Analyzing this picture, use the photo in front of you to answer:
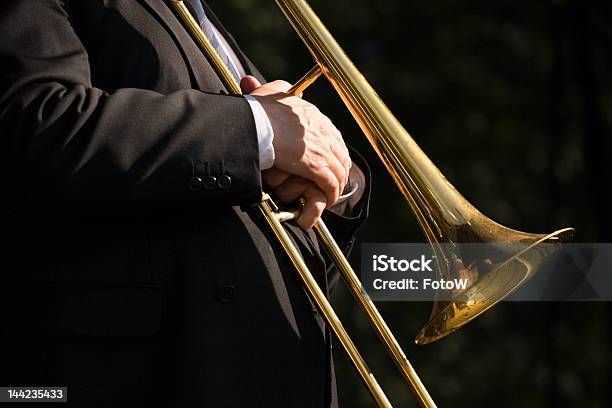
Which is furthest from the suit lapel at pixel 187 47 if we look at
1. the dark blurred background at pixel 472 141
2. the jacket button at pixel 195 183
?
the dark blurred background at pixel 472 141

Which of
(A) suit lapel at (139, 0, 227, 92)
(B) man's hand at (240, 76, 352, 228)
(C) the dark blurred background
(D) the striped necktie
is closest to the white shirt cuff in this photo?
(B) man's hand at (240, 76, 352, 228)

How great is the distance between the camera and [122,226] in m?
1.42

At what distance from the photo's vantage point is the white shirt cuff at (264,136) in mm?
1463

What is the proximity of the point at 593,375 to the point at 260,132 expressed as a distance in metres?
3.21

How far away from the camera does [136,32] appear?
150 cm

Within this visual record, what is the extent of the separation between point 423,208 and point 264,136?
34cm

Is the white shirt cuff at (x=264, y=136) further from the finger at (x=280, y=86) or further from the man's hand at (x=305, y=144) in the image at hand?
the finger at (x=280, y=86)

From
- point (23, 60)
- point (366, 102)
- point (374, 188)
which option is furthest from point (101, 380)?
point (374, 188)

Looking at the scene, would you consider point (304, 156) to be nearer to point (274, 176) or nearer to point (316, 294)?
point (274, 176)

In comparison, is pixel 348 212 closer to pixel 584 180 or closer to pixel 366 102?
pixel 366 102

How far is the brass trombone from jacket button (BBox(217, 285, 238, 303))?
23 centimetres

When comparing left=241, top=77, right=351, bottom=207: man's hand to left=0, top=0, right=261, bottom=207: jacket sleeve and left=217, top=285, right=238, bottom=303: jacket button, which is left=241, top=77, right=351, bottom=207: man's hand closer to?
left=0, top=0, right=261, bottom=207: jacket sleeve

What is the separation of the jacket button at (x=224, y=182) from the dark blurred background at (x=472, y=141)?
2.83m

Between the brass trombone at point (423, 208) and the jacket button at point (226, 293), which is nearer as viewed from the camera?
the jacket button at point (226, 293)
